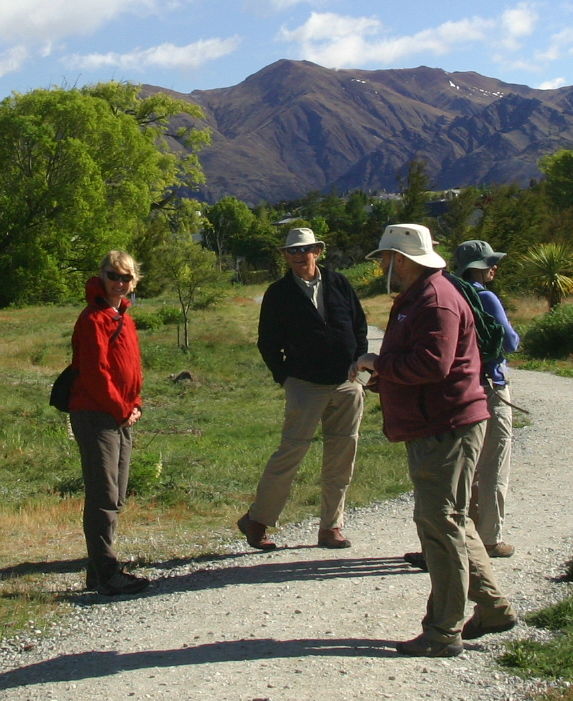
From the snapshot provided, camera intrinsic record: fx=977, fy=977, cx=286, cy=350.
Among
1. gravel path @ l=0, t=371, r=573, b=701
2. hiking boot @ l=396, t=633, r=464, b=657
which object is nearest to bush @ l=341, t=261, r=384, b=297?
gravel path @ l=0, t=371, r=573, b=701

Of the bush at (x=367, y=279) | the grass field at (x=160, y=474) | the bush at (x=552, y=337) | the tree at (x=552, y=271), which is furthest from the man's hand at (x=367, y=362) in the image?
the bush at (x=367, y=279)

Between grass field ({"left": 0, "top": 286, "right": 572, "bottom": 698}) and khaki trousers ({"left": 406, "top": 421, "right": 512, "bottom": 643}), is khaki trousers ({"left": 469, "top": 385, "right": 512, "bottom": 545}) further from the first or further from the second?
grass field ({"left": 0, "top": 286, "right": 572, "bottom": 698})

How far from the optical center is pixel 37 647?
483 centimetres

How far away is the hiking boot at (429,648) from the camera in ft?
14.5

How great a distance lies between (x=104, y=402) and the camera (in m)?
5.50

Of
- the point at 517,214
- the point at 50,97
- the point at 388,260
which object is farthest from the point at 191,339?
the point at 388,260

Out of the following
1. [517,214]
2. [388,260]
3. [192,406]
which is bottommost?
[192,406]

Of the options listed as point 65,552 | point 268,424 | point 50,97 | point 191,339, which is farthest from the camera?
point 50,97

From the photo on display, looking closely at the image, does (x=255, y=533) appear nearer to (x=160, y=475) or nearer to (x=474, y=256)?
(x=474, y=256)

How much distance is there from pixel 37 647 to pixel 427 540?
200cm

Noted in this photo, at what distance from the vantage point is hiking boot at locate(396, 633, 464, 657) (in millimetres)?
4430

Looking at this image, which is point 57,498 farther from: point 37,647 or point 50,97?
point 50,97

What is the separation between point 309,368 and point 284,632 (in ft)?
5.99

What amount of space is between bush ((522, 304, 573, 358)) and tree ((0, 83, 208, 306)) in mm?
19257
